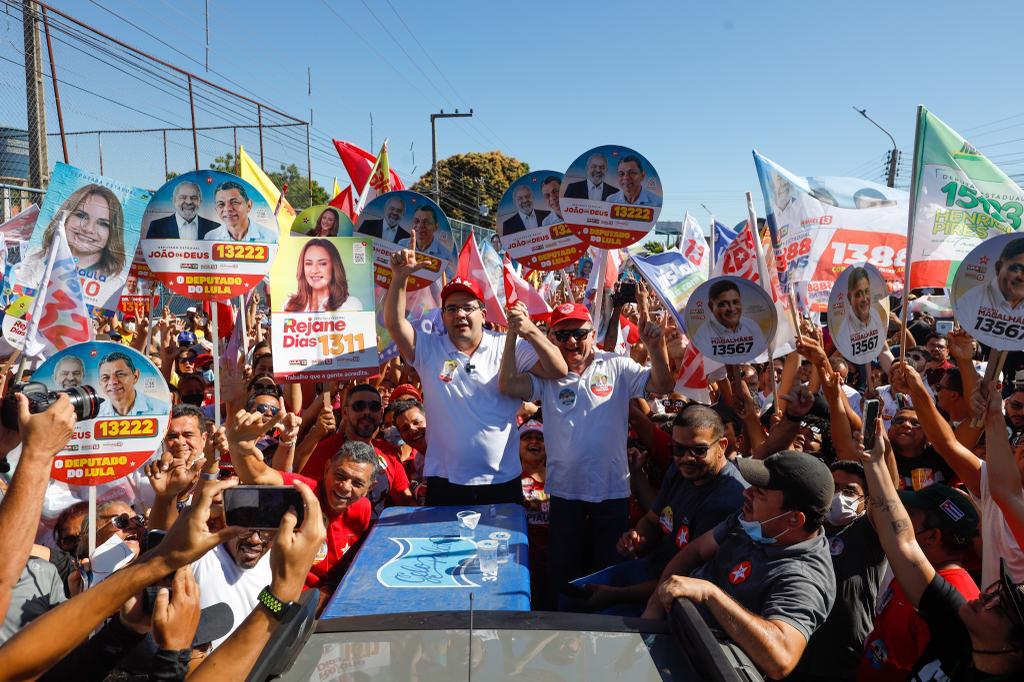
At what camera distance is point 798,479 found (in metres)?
2.89

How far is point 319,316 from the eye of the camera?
4711mm

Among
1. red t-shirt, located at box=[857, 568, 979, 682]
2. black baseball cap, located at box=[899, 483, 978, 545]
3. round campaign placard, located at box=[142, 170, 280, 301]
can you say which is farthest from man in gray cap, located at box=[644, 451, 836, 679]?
round campaign placard, located at box=[142, 170, 280, 301]

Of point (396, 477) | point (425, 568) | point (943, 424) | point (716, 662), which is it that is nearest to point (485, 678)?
point (716, 662)

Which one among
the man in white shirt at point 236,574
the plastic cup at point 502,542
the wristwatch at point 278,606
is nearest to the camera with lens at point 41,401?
the wristwatch at point 278,606

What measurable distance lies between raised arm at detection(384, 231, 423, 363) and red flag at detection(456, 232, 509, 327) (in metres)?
2.74

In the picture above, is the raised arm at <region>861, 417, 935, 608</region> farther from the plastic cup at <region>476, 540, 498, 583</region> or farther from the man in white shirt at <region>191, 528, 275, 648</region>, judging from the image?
the man in white shirt at <region>191, 528, 275, 648</region>

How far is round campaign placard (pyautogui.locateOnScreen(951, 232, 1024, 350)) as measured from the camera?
3.66m

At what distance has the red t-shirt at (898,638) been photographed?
2818 millimetres

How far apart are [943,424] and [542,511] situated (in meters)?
2.45

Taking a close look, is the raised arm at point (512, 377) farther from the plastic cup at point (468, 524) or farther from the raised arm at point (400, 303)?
the plastic cup at point (468, 524)

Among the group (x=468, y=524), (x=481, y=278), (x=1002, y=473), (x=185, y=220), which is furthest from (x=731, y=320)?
(x=185, y=220)

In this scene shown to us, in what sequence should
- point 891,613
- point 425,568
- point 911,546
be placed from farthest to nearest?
point 425,568 → point 891,613 → point 911,546

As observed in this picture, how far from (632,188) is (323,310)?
111 inches

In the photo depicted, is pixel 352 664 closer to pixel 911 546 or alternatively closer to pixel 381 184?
pixel 911 546
